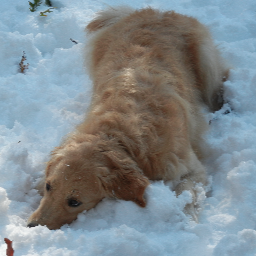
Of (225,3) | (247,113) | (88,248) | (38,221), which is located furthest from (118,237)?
(225,3)

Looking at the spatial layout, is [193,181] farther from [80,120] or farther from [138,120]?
[80,120]

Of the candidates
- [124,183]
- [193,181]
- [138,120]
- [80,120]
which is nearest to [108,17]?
[80,120]

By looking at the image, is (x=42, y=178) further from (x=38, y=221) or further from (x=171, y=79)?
(x=171, y=79)

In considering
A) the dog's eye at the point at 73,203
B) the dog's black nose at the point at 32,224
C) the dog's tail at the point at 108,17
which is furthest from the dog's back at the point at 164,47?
the dog's black nose at the point at 32,224

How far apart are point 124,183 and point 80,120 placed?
151 centimetres

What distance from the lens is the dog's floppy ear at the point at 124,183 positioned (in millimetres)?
2691

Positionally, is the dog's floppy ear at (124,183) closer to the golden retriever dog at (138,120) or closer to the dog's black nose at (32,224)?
the golden retriever dog at (138,120)

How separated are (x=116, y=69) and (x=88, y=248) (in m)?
2.00

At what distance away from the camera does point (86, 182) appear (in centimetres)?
270

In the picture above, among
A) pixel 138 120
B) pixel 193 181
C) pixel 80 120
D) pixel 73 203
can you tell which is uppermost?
pixel 138 120

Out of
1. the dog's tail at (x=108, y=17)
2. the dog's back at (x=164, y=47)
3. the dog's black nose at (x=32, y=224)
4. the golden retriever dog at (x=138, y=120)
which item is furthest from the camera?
the dog's tail at (x=108, y=17)

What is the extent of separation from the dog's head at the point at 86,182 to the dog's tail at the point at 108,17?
9.01ft

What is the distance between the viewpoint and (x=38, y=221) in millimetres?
2664

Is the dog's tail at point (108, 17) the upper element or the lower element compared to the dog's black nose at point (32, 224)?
upper
